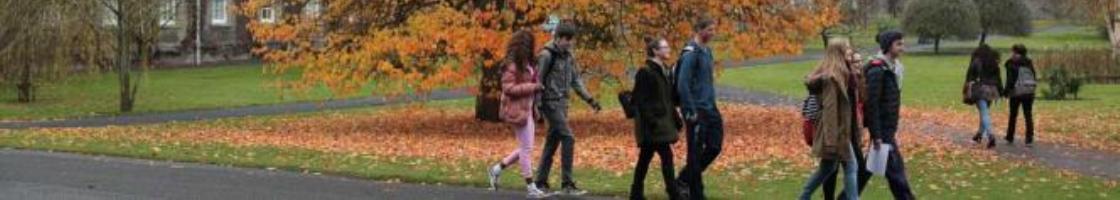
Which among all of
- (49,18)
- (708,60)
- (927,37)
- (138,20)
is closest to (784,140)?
(708,60)

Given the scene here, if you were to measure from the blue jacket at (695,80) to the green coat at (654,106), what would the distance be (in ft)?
0.40

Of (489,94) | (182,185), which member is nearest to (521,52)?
(182,185)

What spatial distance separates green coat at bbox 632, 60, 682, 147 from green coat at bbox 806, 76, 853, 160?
1.11 m

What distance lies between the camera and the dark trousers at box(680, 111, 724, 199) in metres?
9.88

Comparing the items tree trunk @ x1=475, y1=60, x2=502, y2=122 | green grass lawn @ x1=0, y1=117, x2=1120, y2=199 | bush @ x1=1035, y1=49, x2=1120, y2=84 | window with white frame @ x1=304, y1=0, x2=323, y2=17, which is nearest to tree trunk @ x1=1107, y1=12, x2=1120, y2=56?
bush @ x1=1035, y1=49, x2=1120, y2=84

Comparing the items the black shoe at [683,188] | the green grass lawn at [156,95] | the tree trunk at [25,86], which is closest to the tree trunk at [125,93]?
the green grass lawn at [156,95]

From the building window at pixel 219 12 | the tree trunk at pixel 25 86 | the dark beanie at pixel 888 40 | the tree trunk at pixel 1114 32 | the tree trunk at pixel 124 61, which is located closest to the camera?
the dark beanie at pixel 888 40

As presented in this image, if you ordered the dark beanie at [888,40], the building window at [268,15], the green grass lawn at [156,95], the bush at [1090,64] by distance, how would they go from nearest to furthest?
the dark beanie at [888,40] → the building window at [268,15] → the green grass lawn at [156,95] → the bush at [1090,64]

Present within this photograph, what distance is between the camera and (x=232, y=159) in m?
13.9

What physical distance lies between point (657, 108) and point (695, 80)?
37 centimetres

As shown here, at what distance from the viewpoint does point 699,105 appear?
9898mm

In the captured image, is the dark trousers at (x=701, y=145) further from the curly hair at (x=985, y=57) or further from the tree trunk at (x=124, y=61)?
the tree trunk at (x=124, y=61)

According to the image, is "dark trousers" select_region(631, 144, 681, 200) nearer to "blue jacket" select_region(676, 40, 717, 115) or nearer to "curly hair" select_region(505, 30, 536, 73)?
"blue jacket" select_region(676, 40, 717, 115)

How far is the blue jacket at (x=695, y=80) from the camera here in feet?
32.2
